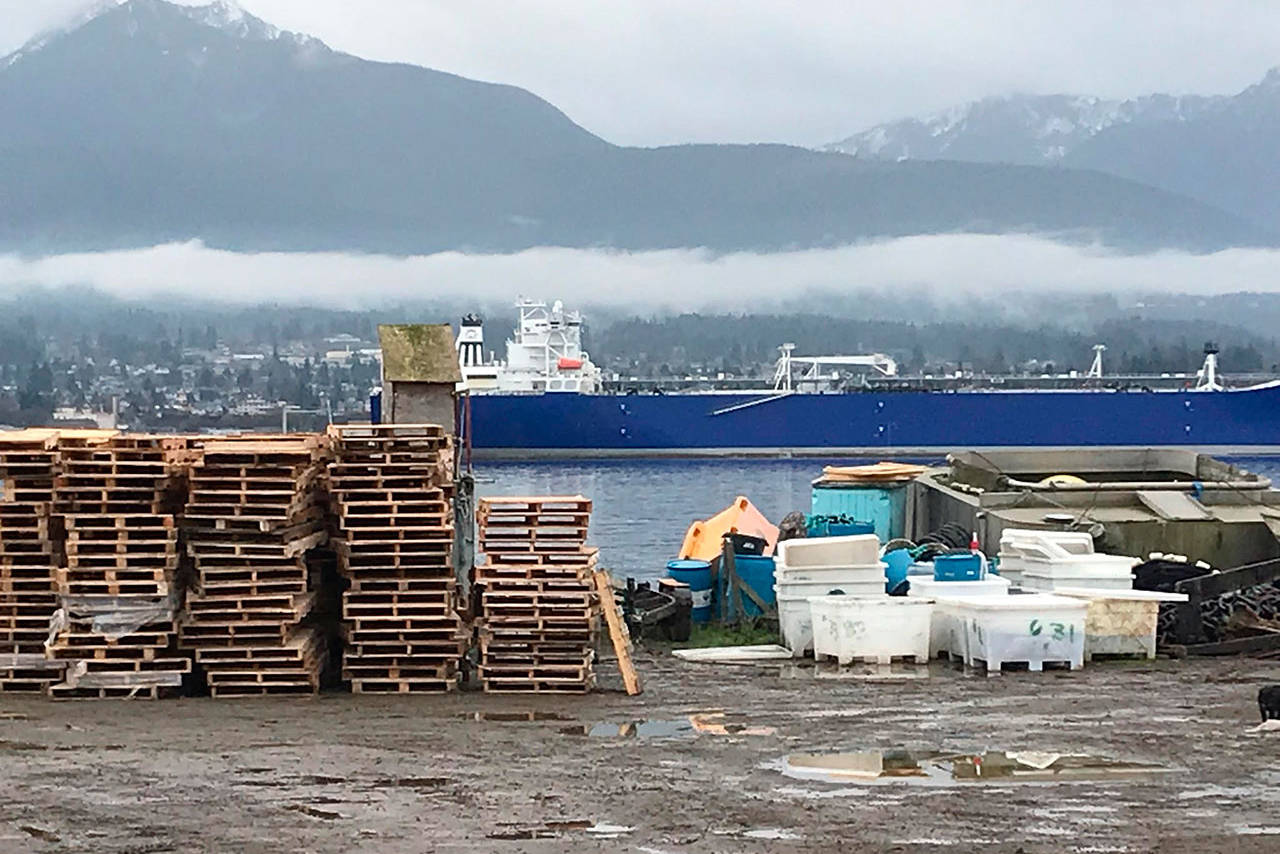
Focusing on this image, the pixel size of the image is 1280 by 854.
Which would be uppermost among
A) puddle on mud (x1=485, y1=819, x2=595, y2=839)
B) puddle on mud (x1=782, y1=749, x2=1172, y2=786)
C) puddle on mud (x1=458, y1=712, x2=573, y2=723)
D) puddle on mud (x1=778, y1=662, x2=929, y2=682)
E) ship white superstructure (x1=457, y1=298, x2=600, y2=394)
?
ship white superstructure (x1=457, y1=298, x2=600, y2=394)

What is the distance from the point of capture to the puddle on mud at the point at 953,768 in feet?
31.0

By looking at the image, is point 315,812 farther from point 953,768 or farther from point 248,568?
point 248,568

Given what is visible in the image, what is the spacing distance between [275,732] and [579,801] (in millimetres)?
3393

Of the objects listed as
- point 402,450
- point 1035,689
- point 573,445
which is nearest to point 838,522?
point 1035,689

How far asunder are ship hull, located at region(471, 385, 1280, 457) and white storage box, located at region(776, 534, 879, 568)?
51.3 m

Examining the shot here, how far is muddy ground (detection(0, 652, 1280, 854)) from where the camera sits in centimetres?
785

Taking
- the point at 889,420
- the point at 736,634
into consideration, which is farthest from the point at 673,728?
the point at 889,420

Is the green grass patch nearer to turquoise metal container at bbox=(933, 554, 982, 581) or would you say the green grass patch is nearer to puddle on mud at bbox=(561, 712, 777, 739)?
turquoise metal container at bbox=(933, 554, 982, 581)

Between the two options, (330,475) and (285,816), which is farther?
(330,475)

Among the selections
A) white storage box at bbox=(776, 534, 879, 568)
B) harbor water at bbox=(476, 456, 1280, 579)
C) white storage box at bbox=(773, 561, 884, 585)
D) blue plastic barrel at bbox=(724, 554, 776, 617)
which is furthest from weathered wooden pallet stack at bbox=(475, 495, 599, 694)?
harbor water at bbox=(476, 456, 1280, 579)

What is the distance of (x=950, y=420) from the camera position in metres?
67.4

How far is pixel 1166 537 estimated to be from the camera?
60.9 feet

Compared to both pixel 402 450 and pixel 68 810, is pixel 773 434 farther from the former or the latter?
pixel 68 810

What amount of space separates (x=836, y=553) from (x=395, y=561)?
14.7ft
